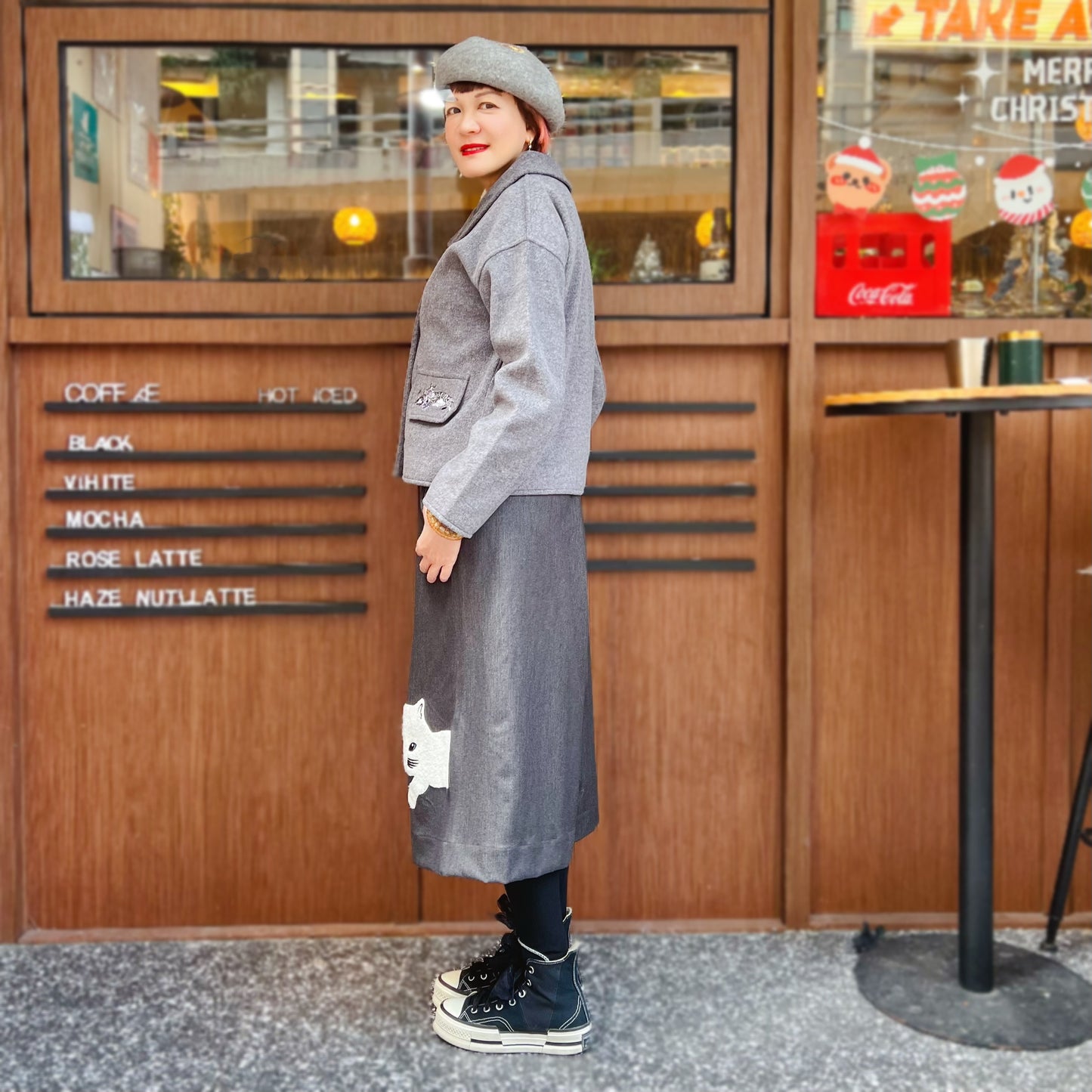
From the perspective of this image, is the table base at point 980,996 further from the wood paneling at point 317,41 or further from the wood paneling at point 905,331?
the wood paneling at point 317,41

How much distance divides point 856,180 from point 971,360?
2.02ft

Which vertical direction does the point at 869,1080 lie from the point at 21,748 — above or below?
below

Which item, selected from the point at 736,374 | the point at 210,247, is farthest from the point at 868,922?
the point at 210,247

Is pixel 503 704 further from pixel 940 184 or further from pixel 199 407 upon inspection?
pixel 940 184

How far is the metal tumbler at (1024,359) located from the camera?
2.33 metres

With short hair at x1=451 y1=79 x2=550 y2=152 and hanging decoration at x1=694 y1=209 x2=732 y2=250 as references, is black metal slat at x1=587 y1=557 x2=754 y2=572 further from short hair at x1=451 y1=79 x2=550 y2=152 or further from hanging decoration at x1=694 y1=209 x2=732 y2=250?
short hair at x1=451 y1=79 x2=550 y2=152

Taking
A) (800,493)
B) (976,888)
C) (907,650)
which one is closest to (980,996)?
(976,888)

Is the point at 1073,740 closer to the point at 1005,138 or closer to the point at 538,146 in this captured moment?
the point at 1005,138

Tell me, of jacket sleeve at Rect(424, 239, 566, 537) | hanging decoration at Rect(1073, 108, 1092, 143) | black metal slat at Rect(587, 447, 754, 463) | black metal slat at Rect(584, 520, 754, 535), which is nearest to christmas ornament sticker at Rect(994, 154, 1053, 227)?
hanging decoration at Rect(1073, 108, 1092, 143)

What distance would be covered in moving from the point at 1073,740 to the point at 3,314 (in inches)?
105

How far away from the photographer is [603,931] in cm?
282

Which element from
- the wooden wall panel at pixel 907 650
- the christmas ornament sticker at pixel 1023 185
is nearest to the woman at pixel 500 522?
the wooden wall panel at pixel 907 650

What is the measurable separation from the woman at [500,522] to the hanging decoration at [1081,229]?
133 cm

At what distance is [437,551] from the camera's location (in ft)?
6.83
